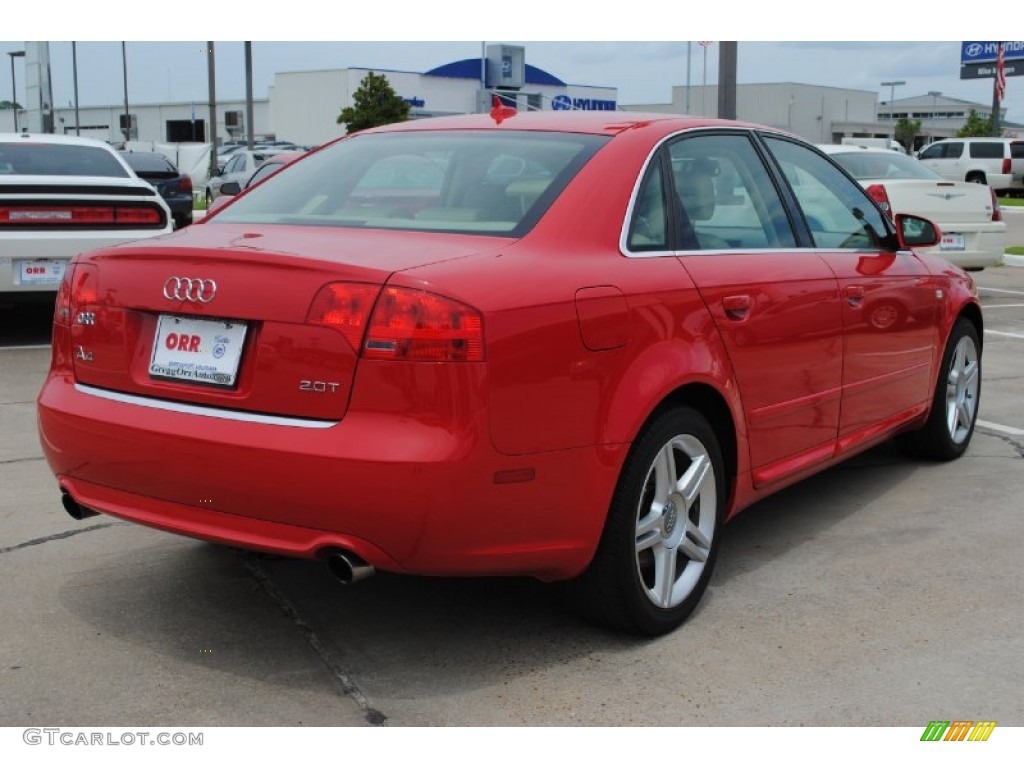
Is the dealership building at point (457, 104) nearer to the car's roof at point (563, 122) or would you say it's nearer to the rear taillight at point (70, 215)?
the rear taillight at point (70, 215)

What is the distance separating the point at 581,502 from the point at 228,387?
988mm

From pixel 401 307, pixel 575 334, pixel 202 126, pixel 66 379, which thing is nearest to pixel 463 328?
pixel 401 307

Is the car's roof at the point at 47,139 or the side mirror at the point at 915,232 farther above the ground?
the car's roof at the point at 47,139

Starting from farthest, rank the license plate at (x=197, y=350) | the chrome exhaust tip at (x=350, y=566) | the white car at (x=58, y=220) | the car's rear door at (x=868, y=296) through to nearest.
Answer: the white car at (x=58, y=220) < the car's rear door at (x=868, y=296) < the license plate at (x=197, y=350) < the chrome exhaust tip at (x=350, y=566)

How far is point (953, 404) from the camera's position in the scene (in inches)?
237

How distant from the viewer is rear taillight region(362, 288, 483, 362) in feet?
10.1

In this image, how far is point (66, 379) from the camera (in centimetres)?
372

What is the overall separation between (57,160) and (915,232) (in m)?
7.18

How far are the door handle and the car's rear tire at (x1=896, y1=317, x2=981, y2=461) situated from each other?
2.08 meters

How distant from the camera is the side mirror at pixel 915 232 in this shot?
5406 millimetres

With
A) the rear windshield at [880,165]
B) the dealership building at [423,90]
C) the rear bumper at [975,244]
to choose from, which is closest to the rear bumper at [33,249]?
the rear windshield at [880,165]

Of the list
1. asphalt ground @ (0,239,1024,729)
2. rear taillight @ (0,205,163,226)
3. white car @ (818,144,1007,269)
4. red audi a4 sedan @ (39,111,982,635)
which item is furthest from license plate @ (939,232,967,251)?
red audi a4 sedan @ (39,111,982,635)

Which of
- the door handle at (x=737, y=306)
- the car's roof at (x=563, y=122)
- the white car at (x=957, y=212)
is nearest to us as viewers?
the door handle at (x=737, y=306)

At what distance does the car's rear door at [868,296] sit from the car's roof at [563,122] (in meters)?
0.58
